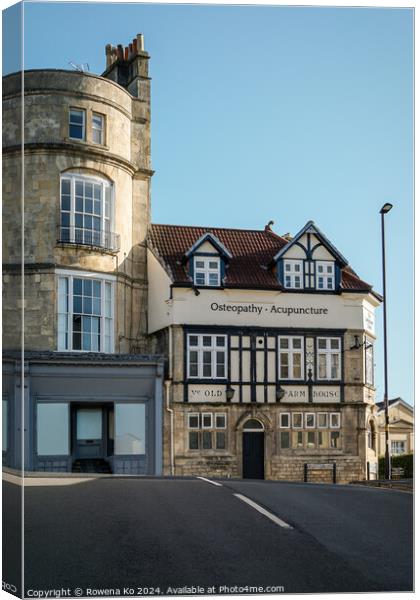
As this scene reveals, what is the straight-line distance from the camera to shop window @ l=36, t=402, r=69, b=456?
41.1 feet

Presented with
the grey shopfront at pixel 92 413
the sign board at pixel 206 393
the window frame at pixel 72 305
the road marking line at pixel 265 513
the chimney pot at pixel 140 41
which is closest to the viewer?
the road marking line at pixel 265 513

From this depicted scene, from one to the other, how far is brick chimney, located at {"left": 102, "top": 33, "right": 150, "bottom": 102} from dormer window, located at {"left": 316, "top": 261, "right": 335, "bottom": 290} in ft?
11.1

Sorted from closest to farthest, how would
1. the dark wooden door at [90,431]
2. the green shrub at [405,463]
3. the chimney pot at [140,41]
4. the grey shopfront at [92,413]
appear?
the chimney pot at [140,41] < the grey shopfront at [92,413] < the green shrub at [405,463] < the dark wooden door at [90,431]

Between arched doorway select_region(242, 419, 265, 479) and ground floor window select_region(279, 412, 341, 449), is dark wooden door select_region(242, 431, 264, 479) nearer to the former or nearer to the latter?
arched doorway select_region(242, 419, 265, 479)

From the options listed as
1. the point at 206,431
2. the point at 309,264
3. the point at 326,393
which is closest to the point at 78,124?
the point at 309,264

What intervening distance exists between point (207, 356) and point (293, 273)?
1.76 metres

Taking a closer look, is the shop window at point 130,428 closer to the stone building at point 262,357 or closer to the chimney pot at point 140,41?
the stone building at point 262,357

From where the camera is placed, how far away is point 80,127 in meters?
13.5

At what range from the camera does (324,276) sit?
44.8ft

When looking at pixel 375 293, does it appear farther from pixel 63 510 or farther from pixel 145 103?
pixel 63 510

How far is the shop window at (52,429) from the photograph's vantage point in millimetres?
12523

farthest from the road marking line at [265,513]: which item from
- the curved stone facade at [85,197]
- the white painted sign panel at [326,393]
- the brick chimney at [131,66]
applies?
the brick chimney at [131,66]

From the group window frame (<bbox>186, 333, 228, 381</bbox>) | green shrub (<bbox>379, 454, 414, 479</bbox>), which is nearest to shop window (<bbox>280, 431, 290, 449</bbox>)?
window frame (<bbox>186, 333, 228, 381</bbox>)

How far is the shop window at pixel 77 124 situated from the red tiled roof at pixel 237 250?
1659 mm
